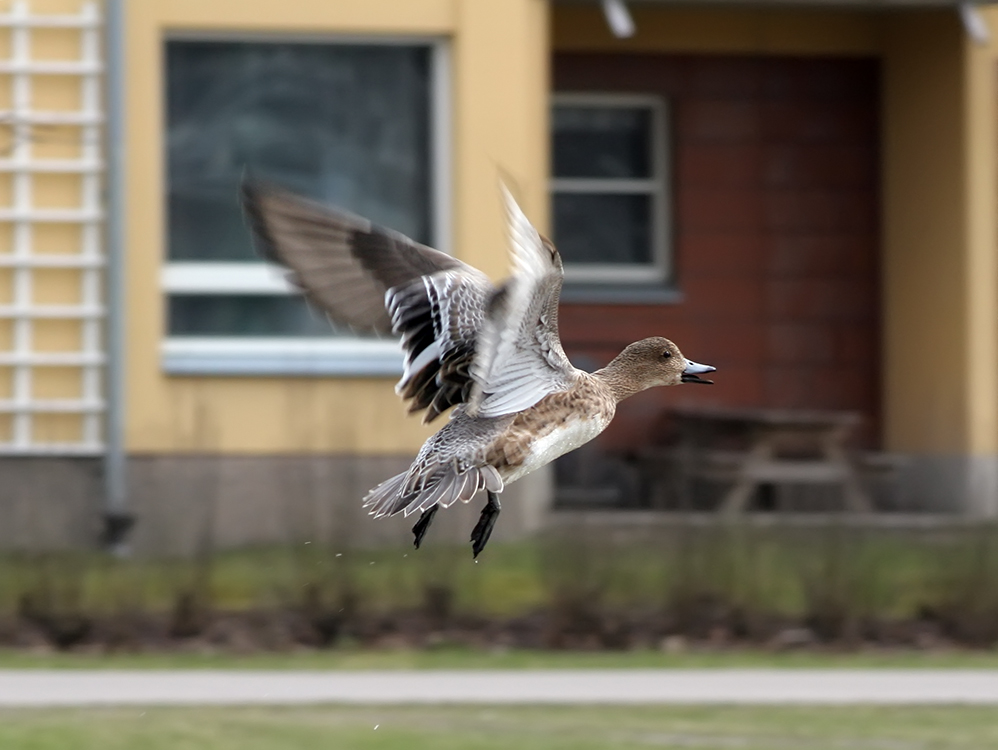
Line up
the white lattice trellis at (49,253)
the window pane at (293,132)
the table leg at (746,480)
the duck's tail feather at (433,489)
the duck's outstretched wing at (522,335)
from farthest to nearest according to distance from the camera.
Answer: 1. the table leg at (746,480)
2. the window pane at (293,132)
3. the white lattice trellis at (49,253)
4. the duck's tail feather at (433,489)
5. the duck's outstretched wing at (522,335)

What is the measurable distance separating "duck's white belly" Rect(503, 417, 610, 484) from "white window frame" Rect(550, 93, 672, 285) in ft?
32.8

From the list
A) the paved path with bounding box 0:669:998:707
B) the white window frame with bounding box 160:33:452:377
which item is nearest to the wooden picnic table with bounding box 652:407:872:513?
the white window frame with bounding box 160:33:452:377

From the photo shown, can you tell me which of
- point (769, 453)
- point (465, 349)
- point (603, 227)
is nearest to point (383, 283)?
point (465, 349)

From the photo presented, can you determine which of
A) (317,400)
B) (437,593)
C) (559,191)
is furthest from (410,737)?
(559,191)

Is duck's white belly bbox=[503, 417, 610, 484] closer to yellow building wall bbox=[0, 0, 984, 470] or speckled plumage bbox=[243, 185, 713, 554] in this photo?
Result: speckled plumage bbox=[243, 185, 713, 554]

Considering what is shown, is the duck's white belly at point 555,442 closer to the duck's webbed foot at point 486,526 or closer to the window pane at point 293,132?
the duck's webbed foot at point 486,526

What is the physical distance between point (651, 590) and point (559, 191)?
4820 millimetres

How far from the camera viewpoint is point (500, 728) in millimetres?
7945

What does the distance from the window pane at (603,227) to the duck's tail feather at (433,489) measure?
10157 mm

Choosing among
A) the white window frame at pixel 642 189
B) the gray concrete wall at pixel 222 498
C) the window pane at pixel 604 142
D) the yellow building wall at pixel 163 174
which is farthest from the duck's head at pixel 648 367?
the window pane at pixel 604 142

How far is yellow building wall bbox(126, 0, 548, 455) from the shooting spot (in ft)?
39.5

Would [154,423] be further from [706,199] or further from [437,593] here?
[706,199]

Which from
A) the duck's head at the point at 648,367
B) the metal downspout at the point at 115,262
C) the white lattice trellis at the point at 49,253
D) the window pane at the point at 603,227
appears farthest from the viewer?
the window pane at the point at 603,227

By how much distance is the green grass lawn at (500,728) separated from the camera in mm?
7512
